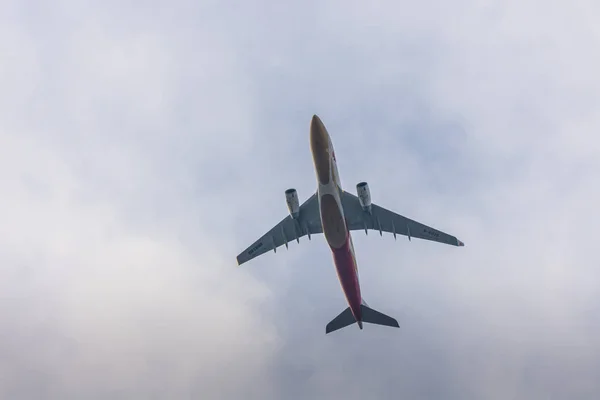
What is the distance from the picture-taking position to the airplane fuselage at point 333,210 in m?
43.6

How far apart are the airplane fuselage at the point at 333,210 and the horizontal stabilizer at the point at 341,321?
14.2 ft

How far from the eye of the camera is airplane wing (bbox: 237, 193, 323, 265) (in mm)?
53000

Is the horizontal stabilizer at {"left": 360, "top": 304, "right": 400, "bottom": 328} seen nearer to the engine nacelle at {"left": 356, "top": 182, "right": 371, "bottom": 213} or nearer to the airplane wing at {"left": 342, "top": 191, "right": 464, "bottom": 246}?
the airplane wing at {"left": 342, "top": 191, "right": 464, "bottom": 246}

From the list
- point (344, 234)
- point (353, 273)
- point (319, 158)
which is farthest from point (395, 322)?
point (319, 158)

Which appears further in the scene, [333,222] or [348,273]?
[348,273]

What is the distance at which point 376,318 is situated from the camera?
54.6 meters

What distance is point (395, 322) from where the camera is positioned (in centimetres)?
5469

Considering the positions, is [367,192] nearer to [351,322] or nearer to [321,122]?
[321,122]

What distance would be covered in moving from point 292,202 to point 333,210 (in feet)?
19.7

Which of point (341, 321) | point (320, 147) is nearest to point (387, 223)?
point (341, 321)

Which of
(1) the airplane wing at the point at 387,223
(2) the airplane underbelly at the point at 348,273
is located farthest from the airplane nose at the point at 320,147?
(1) the airplane wing at the point at 387,223

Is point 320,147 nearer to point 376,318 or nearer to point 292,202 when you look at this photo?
point 292,202

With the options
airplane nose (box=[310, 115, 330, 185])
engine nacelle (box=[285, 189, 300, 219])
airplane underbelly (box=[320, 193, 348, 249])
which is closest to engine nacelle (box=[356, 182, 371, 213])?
airplane underbelly (box=[320, 193, 348, 249])

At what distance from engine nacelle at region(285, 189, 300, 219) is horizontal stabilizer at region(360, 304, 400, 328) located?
39.2 ft
